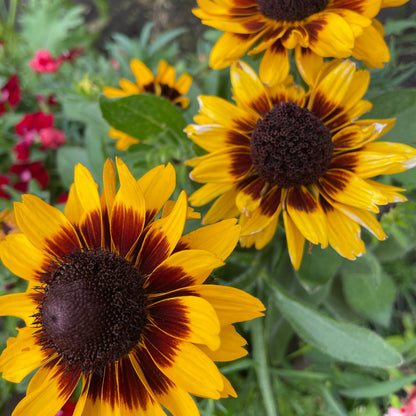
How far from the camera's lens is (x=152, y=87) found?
3.29 feet

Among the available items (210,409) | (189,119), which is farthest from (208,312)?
(189,119)

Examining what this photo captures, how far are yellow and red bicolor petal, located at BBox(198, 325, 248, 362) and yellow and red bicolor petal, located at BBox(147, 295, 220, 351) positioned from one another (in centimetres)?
5

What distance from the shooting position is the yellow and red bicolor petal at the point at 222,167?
647 mm

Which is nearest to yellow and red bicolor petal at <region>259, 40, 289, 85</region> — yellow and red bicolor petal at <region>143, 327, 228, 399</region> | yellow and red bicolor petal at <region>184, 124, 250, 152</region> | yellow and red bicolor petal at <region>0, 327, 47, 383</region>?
yellow and red bicolor petal at <region>184, 124, 250, 152</region>

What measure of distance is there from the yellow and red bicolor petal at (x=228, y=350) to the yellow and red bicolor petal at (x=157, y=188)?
0.66 feet

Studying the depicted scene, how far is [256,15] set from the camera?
718mm

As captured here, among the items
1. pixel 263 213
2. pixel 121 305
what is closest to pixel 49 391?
pixel 121 305

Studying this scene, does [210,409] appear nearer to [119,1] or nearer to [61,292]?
[61,292]

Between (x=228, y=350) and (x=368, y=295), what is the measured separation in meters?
0.70

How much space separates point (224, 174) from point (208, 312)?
26cm

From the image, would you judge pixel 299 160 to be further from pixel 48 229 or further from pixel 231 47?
pixel 48 229

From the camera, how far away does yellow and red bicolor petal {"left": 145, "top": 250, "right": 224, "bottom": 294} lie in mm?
500

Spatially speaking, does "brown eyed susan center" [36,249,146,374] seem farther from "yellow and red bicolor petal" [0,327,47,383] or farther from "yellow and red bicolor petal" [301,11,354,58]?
"yellow and red bicolor petal" [301,11,354,58]

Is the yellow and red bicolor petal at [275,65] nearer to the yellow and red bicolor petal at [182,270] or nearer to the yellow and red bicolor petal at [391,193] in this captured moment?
the yellow and red bicolor petal at [391,193]
